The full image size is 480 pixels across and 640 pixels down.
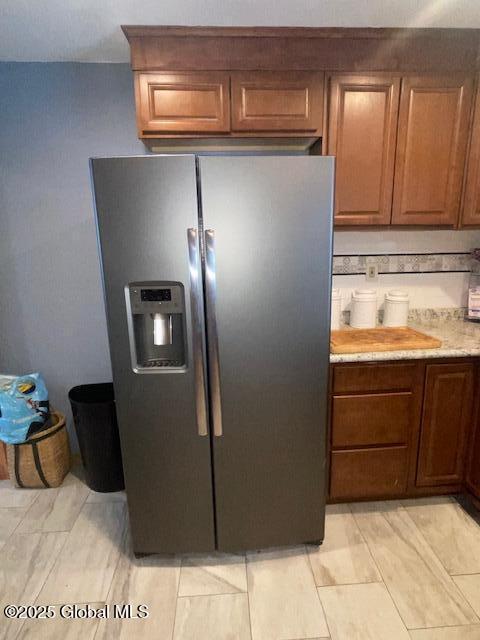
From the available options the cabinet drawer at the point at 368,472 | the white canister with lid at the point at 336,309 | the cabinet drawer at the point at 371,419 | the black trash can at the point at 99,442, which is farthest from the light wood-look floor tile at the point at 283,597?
the white canister with lid at the point at 336,309

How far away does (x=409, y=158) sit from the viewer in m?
1.82

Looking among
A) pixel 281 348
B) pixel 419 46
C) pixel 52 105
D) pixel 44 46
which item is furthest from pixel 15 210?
pixel 419 46

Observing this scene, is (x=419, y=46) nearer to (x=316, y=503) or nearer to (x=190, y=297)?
(x=190, y=297)

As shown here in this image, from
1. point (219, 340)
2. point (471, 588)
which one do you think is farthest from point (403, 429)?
point (219, 340)

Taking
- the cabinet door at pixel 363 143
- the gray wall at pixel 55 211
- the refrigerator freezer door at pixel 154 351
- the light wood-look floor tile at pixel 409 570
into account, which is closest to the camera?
the refrigerator freezer door at pixel 154 351

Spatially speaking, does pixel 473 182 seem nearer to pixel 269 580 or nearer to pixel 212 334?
pixel 212 334

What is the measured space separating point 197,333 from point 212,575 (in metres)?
1.12

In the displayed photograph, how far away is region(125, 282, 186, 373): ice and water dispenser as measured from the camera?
1.37 meters

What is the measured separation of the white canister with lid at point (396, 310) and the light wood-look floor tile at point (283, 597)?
52.1 inches

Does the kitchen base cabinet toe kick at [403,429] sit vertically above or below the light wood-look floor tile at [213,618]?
above

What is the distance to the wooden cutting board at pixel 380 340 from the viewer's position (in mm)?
1743

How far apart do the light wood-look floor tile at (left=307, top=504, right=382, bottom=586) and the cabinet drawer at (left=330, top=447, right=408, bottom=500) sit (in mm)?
132

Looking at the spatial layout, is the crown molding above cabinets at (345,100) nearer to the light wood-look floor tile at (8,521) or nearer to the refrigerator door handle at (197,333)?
the refrigerator door handle at (197,333)

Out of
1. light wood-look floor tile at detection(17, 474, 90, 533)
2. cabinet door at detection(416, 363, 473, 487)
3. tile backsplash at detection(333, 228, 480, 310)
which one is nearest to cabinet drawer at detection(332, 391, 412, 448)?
cabinet door at detection(416, 363, 473, 487)
